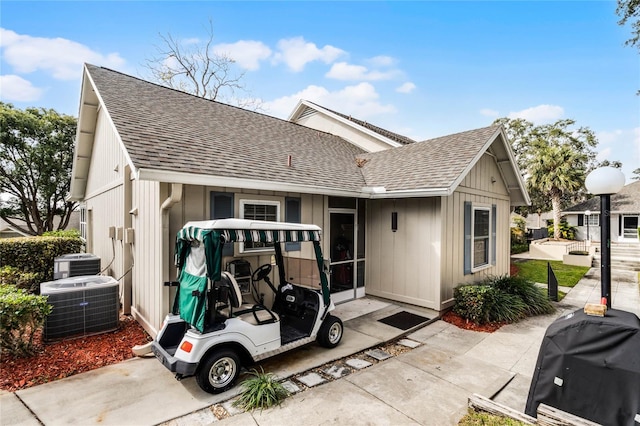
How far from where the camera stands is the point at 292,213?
627cm

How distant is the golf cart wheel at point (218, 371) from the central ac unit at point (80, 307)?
10.2 ft

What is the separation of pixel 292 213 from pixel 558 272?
1250cm

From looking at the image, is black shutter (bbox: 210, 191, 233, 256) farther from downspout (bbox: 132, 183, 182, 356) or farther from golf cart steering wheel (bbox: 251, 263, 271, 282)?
downspout (bbox: 132, 183, 182, 356)

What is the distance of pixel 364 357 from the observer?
15.4 ft

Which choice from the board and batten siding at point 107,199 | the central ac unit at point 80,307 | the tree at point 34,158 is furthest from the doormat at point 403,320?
the tree at point 34,158

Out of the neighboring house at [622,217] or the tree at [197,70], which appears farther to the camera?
the neighboring house at [622,217]

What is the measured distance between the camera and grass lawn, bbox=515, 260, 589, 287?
35.6 ft

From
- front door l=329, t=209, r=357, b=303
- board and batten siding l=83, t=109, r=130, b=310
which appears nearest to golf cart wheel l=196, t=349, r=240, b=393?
front door l=329, t=209, r=357, b=303

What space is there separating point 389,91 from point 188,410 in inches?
520

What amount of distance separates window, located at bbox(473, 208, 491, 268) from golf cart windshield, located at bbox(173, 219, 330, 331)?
5479 millimetres

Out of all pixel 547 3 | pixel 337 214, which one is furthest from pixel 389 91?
pixel 337 214

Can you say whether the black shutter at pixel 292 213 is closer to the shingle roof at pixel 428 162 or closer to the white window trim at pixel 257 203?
the white window trim at pixel 257 203

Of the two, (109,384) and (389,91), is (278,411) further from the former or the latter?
(389,91)

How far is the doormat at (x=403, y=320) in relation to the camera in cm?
595
